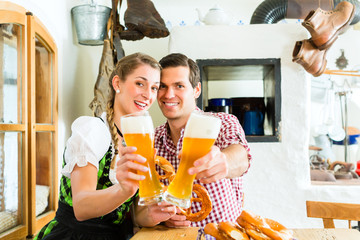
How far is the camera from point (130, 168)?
0.90 meters

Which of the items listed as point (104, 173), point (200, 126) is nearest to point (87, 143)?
point (104, 173)

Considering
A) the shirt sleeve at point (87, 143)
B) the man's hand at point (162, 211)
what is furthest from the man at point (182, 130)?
the shirt sleeve at point (87, 143)

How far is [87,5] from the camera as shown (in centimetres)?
332

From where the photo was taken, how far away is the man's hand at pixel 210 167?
89cm

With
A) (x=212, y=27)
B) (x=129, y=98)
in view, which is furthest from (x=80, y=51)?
(x=129, y=98)

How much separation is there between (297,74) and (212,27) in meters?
0.89

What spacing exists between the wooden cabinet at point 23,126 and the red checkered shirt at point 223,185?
2.90ft

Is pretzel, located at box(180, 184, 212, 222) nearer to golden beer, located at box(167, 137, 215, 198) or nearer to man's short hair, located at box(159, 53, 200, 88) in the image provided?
golden beer, located at box(167, 137, 215, 198)

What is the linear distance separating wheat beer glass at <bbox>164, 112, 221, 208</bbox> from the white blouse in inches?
17.4

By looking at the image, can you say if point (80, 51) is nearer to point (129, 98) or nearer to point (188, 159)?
point (129, 98)

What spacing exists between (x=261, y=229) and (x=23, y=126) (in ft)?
5.60

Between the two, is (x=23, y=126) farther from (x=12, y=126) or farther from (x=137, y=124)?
(x=137, y=124)

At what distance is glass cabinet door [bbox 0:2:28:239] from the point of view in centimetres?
196

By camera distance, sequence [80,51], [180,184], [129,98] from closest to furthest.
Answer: [180,184] < [129,98] < [80,51]
